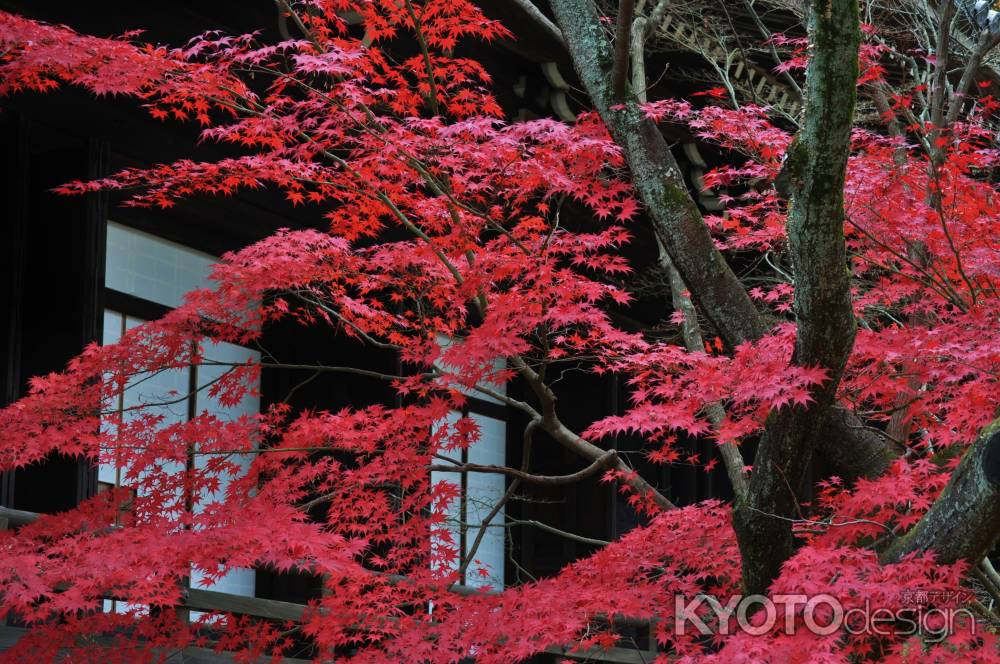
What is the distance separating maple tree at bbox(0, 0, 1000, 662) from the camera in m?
4.22

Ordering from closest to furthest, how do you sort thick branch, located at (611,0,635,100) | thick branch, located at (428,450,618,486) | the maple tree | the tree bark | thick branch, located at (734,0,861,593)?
the tree bark, thick branch, located at (734,0,861,593), the maple tree, thick branch, located at (611,0,635,100), thick branch, located at (428,450,618,486)

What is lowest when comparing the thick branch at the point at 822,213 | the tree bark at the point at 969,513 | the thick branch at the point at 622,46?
the tree bark at the point at 969,513

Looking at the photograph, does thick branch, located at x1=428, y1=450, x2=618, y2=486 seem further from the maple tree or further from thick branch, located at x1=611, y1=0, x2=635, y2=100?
thick branch, located at x1=611, y1=0, x2=635, y2=100

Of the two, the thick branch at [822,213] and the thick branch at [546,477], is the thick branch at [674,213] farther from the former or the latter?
the thick branch at [546,477]

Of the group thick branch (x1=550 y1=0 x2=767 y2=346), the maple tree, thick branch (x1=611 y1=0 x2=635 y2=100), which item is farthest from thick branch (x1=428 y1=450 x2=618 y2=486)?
thick branch (x1=611 y1=0 x2=635 y2=100)

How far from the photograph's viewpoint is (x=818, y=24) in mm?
4039

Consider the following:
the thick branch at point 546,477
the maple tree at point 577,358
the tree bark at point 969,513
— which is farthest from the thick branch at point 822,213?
the thick branch at point 546,477

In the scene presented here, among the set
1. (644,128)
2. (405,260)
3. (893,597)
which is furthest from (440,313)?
(893,597)

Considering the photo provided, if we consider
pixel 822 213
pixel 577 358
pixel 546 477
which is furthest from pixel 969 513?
pixel 577 358

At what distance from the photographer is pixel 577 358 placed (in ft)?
19.8

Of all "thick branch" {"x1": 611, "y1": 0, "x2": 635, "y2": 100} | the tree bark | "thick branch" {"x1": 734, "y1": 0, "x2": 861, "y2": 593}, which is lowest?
the tree bark

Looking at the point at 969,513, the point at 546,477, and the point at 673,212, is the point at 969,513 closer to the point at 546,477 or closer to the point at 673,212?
the point at 673,212

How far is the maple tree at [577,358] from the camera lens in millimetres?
4223

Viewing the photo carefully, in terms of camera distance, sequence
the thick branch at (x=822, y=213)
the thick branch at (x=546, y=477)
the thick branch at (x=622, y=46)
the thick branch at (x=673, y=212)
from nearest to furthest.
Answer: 1. the thick branch at (x=822, y=213)
2. the thick branch at (x=622, y=46)
3. the thick branch at (x=673, y=212)
4. the thick branch at (x=546, y=477)
